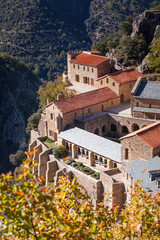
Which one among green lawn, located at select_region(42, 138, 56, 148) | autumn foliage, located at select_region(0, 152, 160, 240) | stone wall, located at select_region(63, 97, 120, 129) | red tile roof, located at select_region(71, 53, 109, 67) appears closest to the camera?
autumn foliage, located at select_region(0, 152, 160, 240)

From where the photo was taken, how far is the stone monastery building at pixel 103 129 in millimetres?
32688

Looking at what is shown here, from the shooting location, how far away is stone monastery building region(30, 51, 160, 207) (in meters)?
32.7

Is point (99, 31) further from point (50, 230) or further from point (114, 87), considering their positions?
point (50, 230)

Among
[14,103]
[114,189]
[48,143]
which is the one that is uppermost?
[114,189]

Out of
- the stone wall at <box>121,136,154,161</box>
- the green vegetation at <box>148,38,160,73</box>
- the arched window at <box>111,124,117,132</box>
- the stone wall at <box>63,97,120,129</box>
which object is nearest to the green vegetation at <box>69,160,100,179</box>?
the stone wall at <box>121,136,154,161</box>

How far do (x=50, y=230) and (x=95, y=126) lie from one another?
34.2 meters

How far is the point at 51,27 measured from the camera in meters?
125

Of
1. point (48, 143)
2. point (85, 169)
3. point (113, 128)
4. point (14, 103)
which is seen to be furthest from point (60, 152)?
point (14, 103)

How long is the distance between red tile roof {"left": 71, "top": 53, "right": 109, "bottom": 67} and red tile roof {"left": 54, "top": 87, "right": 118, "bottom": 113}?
8.23 metres

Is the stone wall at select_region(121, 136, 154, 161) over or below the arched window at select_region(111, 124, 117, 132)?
over

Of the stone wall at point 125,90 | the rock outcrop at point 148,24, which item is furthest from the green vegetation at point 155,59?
the rock outcrop at point 148,24

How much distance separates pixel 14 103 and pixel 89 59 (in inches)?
1413

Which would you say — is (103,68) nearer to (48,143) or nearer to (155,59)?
(155,59)

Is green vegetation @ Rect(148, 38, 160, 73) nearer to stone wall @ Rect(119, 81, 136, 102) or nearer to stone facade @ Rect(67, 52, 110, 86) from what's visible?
stone wall @ Rect(119, 81, 136, 102)
